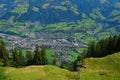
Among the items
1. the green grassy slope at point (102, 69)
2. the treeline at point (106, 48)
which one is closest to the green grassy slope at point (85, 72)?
the green grassy slope at point (102, 69)

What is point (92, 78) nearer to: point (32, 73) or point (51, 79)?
point (51, 79)

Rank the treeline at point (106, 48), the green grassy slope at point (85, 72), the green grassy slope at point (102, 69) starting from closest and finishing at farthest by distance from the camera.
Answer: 1. the green grassy slope at point (85, 72)
2. the green grassy slope at point (102, 69)
3. the treeline at point (106, 48)

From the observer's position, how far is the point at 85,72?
92.1 m

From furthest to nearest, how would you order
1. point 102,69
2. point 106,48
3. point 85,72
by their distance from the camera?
point 106,48 < point 102,69 < point 85,72

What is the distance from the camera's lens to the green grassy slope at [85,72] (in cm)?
8456

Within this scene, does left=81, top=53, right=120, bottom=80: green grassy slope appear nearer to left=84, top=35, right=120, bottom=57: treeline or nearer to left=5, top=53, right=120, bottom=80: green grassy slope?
left=5, top=53, right=120, bottom=80: green grassy slope

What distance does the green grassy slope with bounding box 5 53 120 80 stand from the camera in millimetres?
84562

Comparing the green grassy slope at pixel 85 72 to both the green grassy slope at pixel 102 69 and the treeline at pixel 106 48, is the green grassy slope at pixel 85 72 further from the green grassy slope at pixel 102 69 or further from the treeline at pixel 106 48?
the treeline at pixel 106 48

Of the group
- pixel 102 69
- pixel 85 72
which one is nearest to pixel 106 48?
pixel 102 69

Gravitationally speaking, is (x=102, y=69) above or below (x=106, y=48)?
below

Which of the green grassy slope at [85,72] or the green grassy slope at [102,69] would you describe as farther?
the green grassy slope at [102,69]

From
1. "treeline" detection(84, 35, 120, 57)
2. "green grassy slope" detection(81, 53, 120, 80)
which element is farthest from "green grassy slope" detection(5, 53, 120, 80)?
"treeline" detection(84, 35, 120, 57)

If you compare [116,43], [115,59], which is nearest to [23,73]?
[115,59]

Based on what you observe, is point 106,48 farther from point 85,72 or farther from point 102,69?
point 85,72
